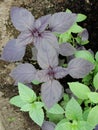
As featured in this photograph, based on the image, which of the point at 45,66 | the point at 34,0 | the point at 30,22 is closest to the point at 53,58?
the point at 45,66

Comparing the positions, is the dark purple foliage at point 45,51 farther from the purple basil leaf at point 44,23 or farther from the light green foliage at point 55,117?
the light green foliage at point 55,117

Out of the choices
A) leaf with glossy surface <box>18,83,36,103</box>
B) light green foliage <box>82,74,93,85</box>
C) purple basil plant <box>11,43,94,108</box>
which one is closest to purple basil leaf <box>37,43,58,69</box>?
purple basil plant <box>11,43,94,108</box>

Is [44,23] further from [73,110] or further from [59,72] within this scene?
[73,110]

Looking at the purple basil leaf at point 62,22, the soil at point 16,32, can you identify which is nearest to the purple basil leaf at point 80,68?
the purple basil leaf at point 62,22

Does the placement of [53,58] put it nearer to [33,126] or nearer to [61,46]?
[61,46]

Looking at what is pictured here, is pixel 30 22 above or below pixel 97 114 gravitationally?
above

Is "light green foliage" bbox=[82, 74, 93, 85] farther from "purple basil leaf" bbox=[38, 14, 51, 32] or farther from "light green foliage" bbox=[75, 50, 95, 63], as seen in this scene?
"purple basil leaf" bbox=[38, 14, 51, 32]
